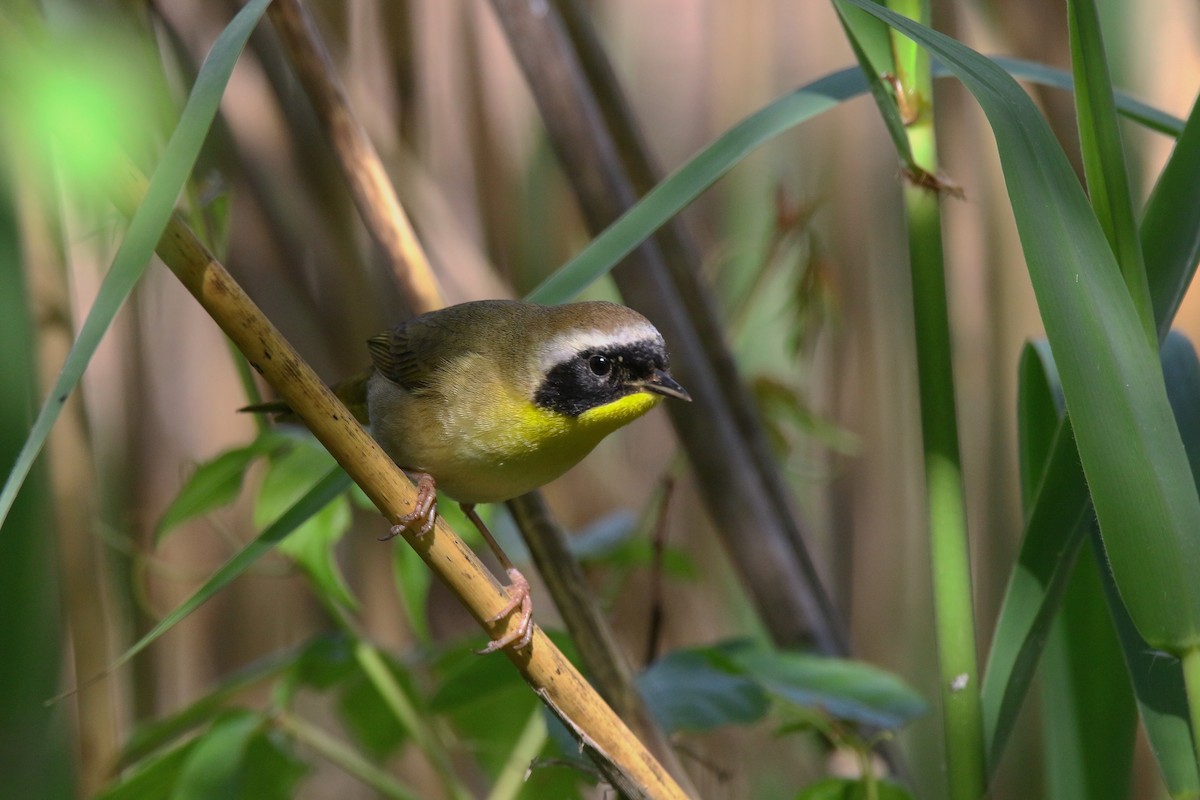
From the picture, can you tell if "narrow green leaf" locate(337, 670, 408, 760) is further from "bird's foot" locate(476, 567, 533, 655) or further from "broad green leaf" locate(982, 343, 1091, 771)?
"broad green leaf" locate(982, 343, 1091, 771)

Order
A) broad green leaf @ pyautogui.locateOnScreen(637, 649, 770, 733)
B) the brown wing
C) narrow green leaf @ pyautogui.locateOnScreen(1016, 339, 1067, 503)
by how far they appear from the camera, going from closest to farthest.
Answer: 1. narrow green leaf @ pyautogui.locateOnScreen(1016, 339, 1067, 503)
2. broad green leaf @ pyautogui.locateOnScreen(637, 649, 770, 733)
3. the brown wing

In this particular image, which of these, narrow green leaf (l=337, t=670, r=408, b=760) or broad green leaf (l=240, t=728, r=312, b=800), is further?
narrow green leaf (l=337, t=670, r=408, b=760)

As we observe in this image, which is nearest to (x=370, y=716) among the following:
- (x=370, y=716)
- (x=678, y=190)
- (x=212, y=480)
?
(x=370, y=716)

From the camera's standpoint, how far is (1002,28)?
2.30m

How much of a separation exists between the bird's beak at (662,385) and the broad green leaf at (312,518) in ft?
1.36

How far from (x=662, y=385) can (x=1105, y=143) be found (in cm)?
64

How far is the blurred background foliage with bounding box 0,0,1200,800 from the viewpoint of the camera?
86.1 inches

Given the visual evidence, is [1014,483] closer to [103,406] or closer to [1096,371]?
[1096,371]

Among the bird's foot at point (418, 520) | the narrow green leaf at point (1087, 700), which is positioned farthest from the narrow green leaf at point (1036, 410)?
the bird's foot at point (418, 520)

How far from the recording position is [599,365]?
1.41 meters

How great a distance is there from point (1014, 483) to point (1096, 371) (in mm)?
1912

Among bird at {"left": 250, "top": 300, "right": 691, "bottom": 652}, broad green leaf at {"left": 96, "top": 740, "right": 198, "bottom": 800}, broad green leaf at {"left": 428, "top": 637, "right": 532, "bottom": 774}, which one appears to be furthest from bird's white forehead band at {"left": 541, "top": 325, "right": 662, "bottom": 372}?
broad green leaf at {"left": 96, "top": 740, "right": 198, "bottom": 800}

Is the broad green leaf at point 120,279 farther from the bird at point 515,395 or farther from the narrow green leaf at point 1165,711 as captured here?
the narrow green leaf at point 1165,711

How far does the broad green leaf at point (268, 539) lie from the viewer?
939mm
